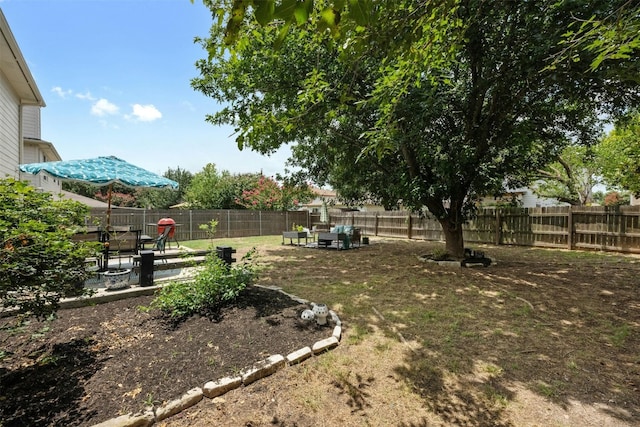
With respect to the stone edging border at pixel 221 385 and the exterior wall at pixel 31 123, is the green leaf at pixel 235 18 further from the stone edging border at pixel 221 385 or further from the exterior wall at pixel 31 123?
the exterior wall at pixel 31 123

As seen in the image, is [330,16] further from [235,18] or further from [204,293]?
[204,293]

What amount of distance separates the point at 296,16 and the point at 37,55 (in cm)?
891

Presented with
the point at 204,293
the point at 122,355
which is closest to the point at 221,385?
the point at 122,355

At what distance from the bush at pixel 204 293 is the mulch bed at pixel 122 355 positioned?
0.13m

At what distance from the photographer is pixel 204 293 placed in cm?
340

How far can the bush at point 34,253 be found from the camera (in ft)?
6.66

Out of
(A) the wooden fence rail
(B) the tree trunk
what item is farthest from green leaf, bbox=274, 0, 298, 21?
(A) the wooden fence rail

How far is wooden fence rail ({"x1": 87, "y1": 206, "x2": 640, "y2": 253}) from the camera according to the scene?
9.15m

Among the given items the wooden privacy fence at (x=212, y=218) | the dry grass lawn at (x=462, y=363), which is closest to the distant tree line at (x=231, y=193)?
the wooden privacy fence at (x=212, y=218)

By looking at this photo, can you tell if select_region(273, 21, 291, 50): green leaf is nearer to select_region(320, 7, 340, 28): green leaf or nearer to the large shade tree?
select_region(320, 7, 340, 28): green leaf

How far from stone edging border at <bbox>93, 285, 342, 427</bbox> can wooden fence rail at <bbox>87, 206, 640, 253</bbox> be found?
272 inches

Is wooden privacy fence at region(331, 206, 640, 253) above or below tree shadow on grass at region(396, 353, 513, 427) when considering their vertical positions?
above

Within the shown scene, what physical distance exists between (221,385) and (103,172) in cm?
458

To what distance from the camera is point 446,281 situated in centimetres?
588
